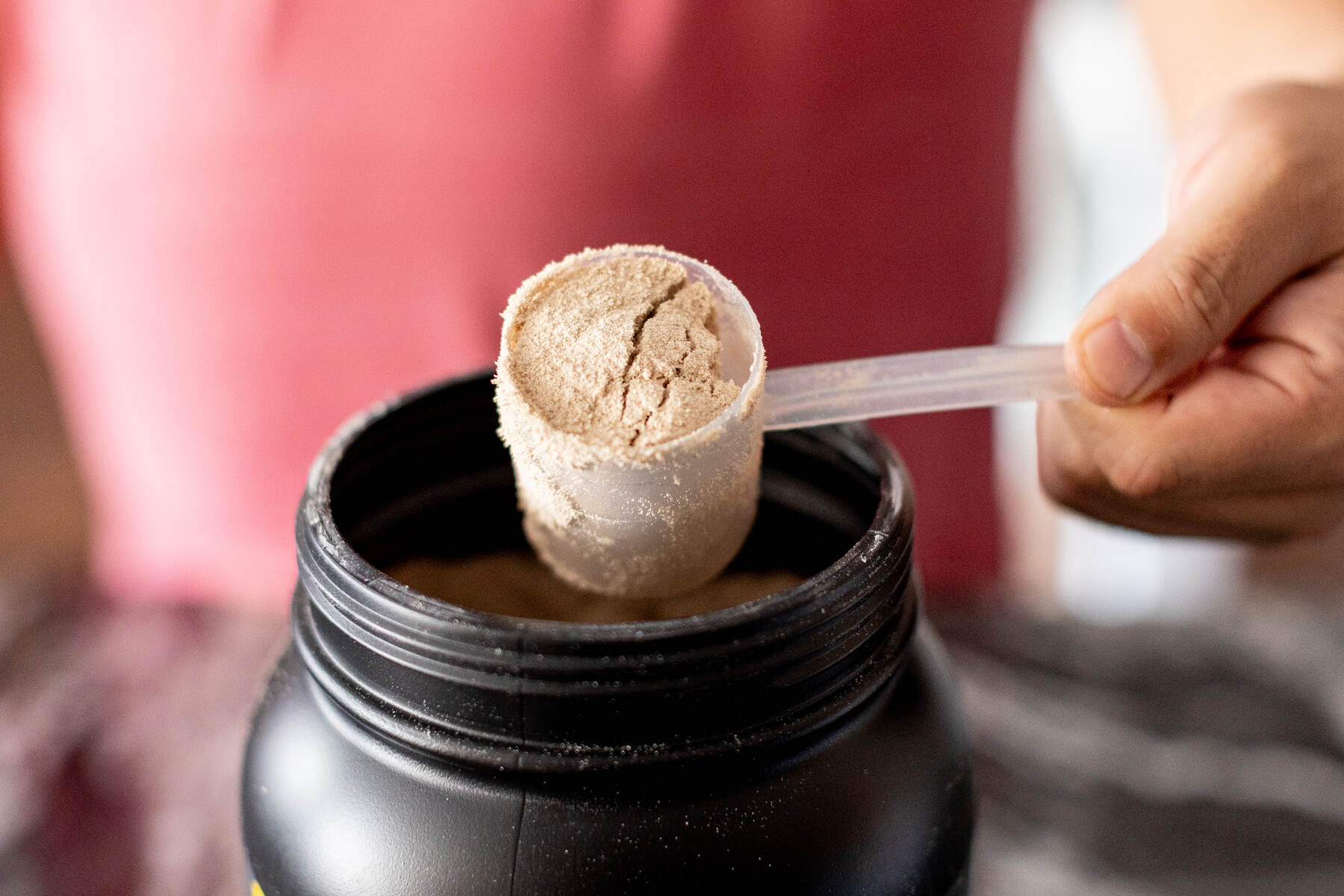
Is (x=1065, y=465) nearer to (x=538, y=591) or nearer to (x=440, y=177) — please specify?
(x=538, y=591)

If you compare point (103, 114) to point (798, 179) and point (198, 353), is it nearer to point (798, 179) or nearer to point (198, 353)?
point (198, 353)

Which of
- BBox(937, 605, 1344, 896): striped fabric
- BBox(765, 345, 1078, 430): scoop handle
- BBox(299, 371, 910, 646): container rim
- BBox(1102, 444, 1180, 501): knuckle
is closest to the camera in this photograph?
BBox(299, 371, 910, 646): container rim

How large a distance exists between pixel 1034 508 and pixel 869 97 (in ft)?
3.43

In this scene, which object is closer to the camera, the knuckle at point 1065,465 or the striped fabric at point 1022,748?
the knuckle at point 1065,465

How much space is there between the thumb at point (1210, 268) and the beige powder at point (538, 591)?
23 cm

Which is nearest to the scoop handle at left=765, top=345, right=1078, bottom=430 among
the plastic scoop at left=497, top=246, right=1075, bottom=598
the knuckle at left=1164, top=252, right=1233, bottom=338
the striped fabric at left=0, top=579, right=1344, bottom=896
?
the plastic scoop at left=497, top=246, right=1075, bottom=598

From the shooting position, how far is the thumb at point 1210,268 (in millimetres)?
637

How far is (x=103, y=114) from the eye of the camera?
39.8 inches

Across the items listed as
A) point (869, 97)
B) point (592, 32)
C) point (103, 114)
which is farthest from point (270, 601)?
point (869, 97)

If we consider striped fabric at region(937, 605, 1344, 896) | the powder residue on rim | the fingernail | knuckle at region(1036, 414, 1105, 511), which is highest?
the powder residue on rim

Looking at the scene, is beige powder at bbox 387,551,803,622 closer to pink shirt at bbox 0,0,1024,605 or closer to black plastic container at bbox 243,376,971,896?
black plastic container at bbox 243,376,971,896

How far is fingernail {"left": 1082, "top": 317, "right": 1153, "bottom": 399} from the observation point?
63 cm

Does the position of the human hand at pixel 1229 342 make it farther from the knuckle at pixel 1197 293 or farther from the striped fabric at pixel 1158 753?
the striped fabric at pixel 1158 753

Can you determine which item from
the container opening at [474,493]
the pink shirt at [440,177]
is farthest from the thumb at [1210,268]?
the pink shirt at [440,177]
